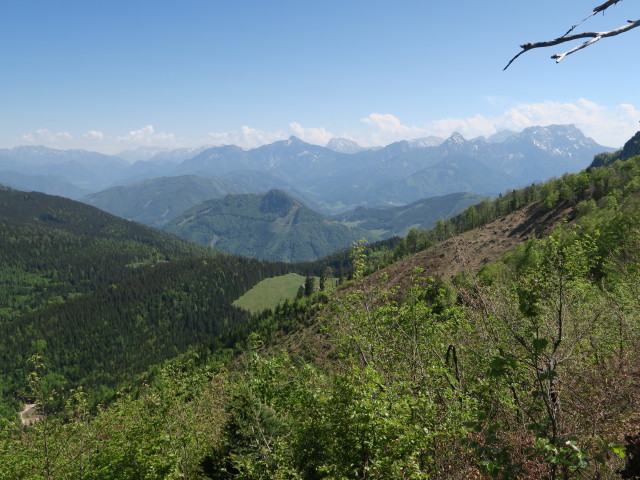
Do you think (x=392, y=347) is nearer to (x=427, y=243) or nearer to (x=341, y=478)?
(x=341, y=478)

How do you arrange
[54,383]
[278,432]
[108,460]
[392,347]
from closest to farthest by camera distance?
[392,347] → [278,432] → [108,460] → [54,383]

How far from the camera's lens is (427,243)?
15512 centimetres

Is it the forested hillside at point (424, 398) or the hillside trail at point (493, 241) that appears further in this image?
the hillside trail at point (493, 241)

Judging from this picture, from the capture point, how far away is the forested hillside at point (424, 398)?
26.7ft

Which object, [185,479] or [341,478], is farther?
[185,479]

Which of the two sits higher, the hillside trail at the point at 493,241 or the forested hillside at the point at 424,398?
the forested hillside at the point at 424,398

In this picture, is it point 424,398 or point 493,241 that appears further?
point 493,241

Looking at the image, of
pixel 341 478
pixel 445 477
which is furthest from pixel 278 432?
pixel 445 477

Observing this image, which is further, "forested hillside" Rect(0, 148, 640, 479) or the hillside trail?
the hillside trail

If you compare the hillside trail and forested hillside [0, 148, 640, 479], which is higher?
forested hillside [0, 148, 640, 479]

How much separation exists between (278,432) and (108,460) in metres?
12.7

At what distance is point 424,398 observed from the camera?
9.59 metres

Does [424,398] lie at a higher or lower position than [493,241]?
higher

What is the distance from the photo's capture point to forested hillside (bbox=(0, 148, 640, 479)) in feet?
26.7
